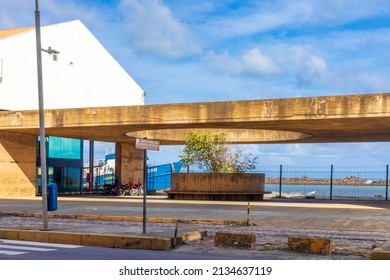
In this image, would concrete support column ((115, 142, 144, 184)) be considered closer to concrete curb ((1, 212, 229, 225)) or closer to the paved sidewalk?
the paved sidewalk

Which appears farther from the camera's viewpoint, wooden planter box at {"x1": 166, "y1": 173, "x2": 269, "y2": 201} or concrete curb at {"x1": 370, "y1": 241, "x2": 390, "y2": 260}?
wooden planter box at {"x1": 166, "y1": 173, "x2": 269, "y2": 201}

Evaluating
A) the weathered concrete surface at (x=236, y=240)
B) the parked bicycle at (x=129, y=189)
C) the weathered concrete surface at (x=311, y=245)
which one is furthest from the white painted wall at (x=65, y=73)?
the weathered concrete surface at (x=311, y=245)

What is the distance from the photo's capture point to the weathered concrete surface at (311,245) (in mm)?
11685

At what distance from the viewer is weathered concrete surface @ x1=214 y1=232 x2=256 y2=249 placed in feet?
40.8

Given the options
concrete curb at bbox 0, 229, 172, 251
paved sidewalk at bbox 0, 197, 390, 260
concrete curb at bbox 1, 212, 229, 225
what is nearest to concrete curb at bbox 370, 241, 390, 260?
paved sidewalk at bbox 0, 197, 390, 260

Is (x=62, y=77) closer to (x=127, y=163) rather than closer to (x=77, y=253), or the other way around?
(x=127, y=163)

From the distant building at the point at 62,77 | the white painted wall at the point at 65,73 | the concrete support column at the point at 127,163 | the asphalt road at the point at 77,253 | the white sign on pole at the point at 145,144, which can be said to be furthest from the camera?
the concrete support column at the point at 127,163

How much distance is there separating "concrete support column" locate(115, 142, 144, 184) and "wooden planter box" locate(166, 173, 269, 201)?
1135 cm

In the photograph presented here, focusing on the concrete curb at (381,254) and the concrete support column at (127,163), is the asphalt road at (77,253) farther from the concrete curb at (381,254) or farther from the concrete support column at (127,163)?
the concrete support column at (127,163)

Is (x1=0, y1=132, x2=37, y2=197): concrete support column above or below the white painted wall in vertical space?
below

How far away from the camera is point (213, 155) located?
31.7m
